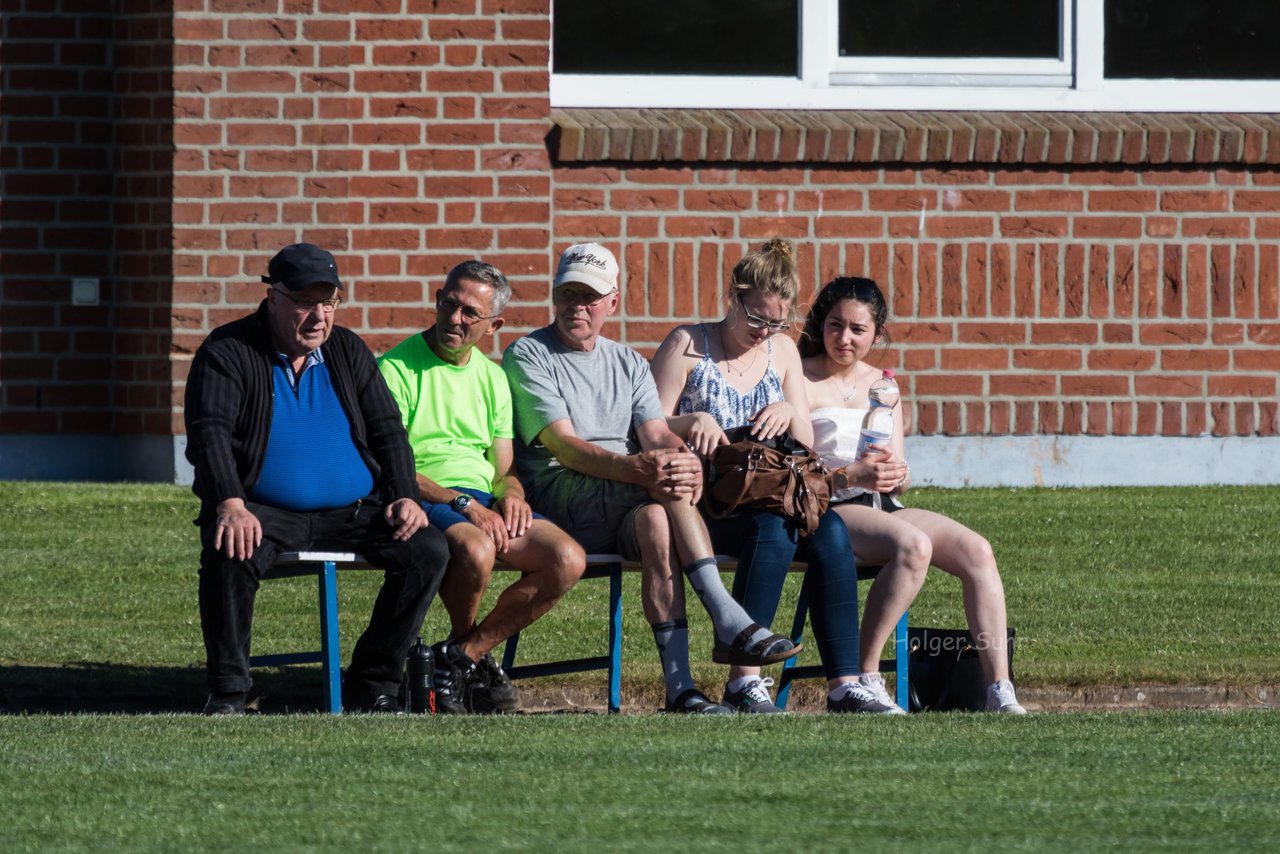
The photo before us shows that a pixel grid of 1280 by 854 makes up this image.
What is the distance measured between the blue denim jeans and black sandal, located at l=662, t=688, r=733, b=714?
1.00 feet

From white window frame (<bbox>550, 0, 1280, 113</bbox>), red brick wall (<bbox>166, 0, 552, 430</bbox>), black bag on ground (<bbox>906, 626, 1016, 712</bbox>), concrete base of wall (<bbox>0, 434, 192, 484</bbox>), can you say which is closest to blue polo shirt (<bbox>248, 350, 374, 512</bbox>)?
black bag on ground (<bbox>906, 626, 1016, 712</bbox>)

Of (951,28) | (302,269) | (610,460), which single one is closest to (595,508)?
(610,460)

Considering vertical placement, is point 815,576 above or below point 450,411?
below

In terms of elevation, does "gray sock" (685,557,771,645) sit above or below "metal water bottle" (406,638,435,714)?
above

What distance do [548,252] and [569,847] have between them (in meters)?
6.33

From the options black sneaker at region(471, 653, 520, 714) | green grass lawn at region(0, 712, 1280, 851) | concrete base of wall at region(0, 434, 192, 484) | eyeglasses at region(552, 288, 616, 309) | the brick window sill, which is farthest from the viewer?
concrete base of wall at region(0, 434, 192, 484)

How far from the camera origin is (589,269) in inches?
271

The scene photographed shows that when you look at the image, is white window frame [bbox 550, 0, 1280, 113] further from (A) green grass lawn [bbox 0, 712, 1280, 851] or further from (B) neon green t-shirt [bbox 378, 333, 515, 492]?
(A) green grass lawn [bbox 0, 712, 1280, 851]

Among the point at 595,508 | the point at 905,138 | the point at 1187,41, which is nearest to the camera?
the point at 595,508

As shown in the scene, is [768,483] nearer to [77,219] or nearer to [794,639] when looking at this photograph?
[794,639]

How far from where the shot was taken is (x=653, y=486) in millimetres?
6676

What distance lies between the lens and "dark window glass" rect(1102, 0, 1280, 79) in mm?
10789

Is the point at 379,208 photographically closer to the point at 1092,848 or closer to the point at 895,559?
the point at 895,559

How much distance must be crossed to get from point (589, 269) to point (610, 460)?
62cm
